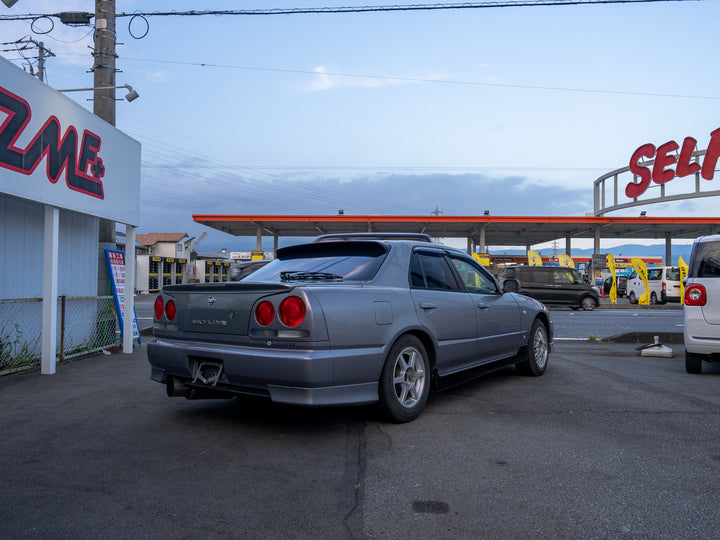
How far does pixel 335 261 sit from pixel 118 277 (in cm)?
576

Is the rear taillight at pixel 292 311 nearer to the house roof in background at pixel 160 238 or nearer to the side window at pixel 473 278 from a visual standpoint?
the side window at pixel 473 278

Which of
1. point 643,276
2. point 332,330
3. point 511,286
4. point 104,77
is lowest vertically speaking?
point 332,330

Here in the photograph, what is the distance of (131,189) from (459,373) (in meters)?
6.06

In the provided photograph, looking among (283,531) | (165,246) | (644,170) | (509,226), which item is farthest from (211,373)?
(165,246)

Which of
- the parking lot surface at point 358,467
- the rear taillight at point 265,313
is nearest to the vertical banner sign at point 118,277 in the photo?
the parking lot surface at point 358,467

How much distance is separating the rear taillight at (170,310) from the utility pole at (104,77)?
507cm

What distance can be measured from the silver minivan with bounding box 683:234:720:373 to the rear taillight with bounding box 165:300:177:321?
20.2 feet

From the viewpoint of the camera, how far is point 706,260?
22.2ft

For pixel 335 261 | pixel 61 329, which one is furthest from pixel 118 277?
pixel 335 261

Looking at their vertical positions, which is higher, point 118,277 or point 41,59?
point 41,59

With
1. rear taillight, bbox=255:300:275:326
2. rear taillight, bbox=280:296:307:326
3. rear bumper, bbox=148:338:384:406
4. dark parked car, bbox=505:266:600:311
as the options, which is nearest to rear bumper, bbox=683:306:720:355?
rear bumper, bbox=148:338:384:406

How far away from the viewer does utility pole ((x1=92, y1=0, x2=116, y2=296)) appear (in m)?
8.98

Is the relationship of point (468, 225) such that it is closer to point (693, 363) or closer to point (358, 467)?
point (693, 363)

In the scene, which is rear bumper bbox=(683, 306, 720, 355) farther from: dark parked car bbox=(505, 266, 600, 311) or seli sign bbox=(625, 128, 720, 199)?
seli sign bbox=(625, 128, 720, 199)
